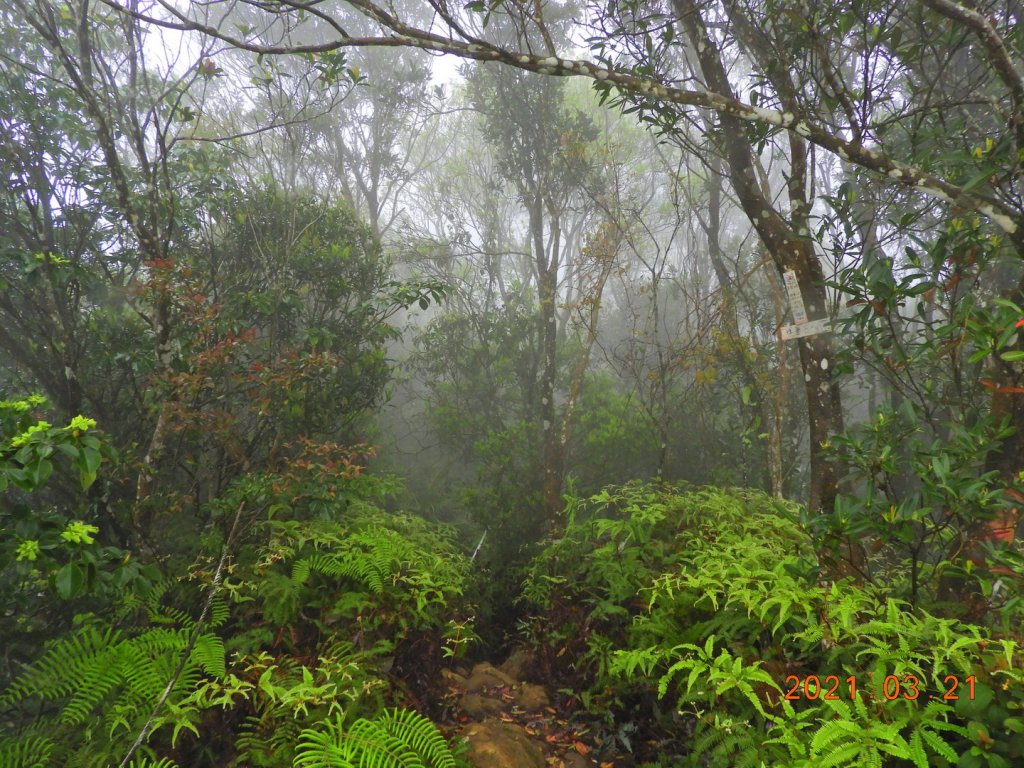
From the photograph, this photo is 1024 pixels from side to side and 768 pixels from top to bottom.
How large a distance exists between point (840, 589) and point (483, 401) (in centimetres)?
633

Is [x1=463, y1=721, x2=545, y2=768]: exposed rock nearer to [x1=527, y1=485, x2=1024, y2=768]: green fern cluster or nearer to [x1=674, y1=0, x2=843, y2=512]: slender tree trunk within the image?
[x1=527, y1=485, x2=1024, y2=768]: green fern cluster

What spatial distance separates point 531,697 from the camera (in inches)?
148

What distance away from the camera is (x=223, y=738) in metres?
2.99

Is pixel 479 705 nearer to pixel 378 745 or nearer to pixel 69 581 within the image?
pixel 378 745

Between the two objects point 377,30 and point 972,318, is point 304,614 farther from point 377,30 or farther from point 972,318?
point 377,30

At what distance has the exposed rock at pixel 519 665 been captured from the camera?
4.16 metres

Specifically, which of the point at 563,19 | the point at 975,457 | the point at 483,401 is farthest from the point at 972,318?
the point at 563,19

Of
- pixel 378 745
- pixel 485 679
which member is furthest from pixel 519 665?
pixel 378 745

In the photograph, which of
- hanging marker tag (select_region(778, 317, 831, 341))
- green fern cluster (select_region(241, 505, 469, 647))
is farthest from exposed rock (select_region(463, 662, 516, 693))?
hanging marker tag (select_region(778, 317, 831, 341))

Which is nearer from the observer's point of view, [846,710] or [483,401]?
[846,710]
